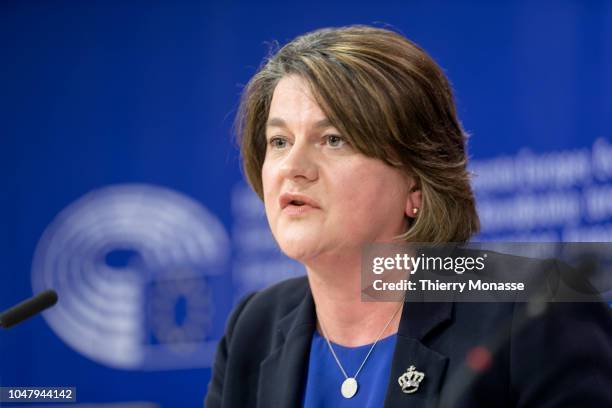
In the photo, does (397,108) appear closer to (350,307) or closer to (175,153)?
(350,307)

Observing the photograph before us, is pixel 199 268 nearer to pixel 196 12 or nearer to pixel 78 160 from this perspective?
pixel 78 160

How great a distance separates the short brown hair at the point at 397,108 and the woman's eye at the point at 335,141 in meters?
0.02

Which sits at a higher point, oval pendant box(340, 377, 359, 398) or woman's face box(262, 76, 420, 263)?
woman's face box(262, 76, 420, 263)

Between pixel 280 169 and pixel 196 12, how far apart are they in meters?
1.95

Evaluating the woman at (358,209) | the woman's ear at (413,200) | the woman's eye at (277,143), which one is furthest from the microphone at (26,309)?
→ the woman's ear at (413,200)

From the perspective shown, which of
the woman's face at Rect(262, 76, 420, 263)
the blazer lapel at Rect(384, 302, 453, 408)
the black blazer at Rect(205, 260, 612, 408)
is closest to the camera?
the black blazer at Rect(205, 260, 612, 408)

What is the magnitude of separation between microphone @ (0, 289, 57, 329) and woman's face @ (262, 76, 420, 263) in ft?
1.54

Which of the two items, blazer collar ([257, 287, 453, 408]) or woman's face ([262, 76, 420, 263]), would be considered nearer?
blazer collar ([257, 287, 453, 408])

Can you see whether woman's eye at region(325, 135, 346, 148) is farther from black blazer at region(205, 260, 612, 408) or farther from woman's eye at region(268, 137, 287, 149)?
black blazer at region(205, 260, 612, 408)

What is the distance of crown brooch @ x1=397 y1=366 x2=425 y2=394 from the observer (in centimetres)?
164

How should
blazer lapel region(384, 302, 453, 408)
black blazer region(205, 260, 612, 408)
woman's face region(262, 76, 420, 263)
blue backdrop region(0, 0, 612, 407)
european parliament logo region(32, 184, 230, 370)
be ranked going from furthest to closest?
european parliament logo region(32, 184, 230, 370) → blue backdrop region(0, 0, 612, 407) → woman's face region(262, 76, 420, 263) → blazer lapel region(384, 302, 453, 408) → black blazer region(205, 260, 612, 408)

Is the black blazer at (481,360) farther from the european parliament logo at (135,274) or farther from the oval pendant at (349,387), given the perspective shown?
the european parliament logo at (135,274)

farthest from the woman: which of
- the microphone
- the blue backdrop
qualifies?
the blue backdrop

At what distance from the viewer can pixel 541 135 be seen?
10.6 ft
